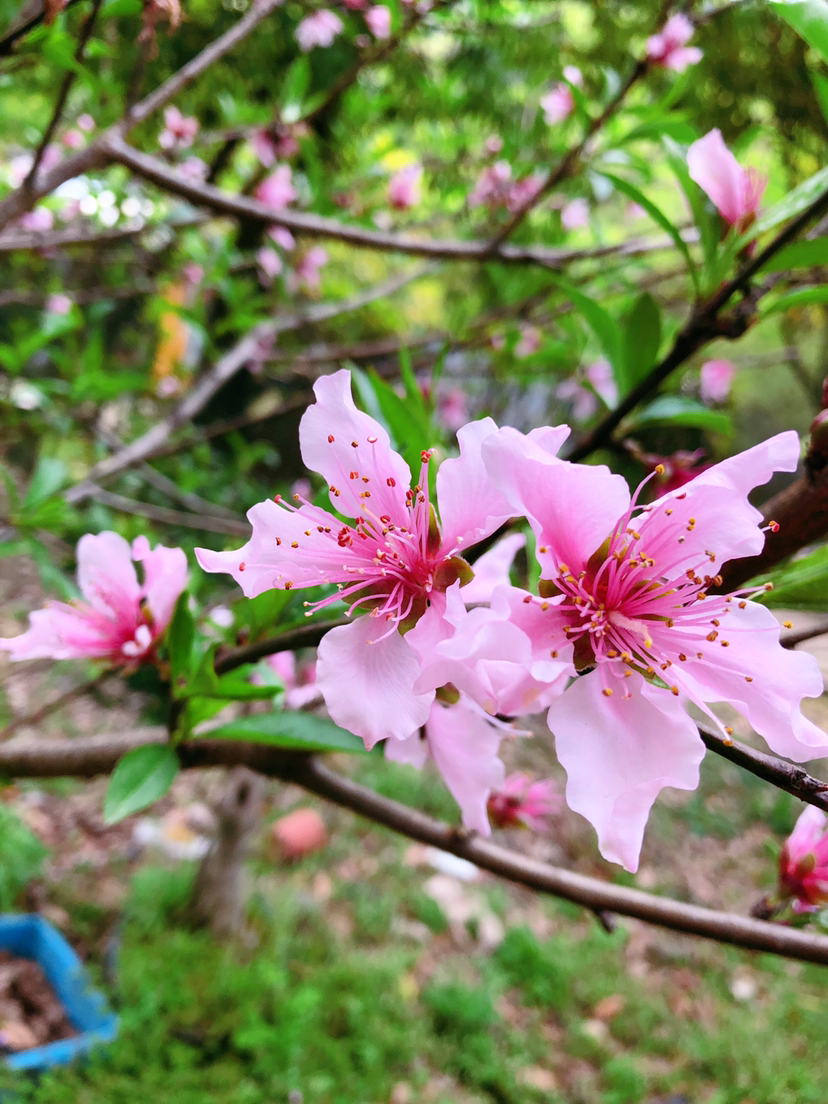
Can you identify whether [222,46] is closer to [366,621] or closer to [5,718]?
[366,621]

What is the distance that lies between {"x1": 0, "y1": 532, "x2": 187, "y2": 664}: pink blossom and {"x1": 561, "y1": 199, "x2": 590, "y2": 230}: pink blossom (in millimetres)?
2104

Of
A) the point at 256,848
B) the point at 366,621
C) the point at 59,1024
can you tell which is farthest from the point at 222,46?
the point at 256,848

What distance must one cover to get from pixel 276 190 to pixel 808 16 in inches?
65.6

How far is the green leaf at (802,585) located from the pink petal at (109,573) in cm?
46

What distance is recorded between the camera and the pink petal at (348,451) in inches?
14.6

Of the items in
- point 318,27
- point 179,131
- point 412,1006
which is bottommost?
point 412,1006

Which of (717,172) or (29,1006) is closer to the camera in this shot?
(717,172)

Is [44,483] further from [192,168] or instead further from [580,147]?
[192,168]

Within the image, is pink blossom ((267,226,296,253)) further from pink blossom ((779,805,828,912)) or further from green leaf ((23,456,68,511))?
pink blossom ((779,805,828,912))

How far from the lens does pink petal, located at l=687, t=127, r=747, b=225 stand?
20.5 inches

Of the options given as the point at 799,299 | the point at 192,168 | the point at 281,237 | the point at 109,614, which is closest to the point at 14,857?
the point at 109,614

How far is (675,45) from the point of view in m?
1.30

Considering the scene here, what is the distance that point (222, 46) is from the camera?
946mm

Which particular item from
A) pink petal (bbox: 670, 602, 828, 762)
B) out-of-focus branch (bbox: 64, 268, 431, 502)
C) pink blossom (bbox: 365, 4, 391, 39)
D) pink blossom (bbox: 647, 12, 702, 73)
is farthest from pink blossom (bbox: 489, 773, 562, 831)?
pink blossom (bbox: 365, 4, 391, 39)
